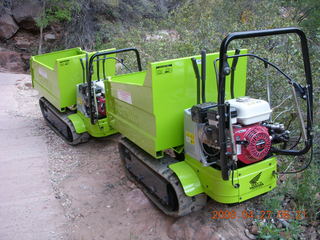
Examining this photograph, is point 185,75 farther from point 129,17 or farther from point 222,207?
point 129,17

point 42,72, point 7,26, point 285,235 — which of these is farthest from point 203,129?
point 7,26

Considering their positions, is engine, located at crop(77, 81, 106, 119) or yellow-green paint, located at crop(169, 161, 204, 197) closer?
yellow-green paint, located at crop(169, 161, 204, 197)

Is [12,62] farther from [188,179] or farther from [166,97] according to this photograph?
[188,179]

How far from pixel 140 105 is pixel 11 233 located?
1779mm

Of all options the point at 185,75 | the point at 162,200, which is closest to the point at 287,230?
the point at 162,200

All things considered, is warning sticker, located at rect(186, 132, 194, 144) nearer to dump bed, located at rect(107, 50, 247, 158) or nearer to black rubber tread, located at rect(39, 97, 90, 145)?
dump bed, located at rect(107, 50, 247, 158)

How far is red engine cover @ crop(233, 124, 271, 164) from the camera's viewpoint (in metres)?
2.74

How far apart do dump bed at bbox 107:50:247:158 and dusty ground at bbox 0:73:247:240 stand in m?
0.73

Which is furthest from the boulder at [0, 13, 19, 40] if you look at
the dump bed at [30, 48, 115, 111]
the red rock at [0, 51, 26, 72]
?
the dump bed at [30, 48, 115, 111]

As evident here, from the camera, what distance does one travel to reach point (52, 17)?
1244cm

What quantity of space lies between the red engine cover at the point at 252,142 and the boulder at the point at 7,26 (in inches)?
500

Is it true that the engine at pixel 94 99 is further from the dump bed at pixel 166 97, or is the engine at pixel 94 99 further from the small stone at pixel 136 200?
the small stone at pixel 136 200

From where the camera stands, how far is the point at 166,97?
3.12 m
